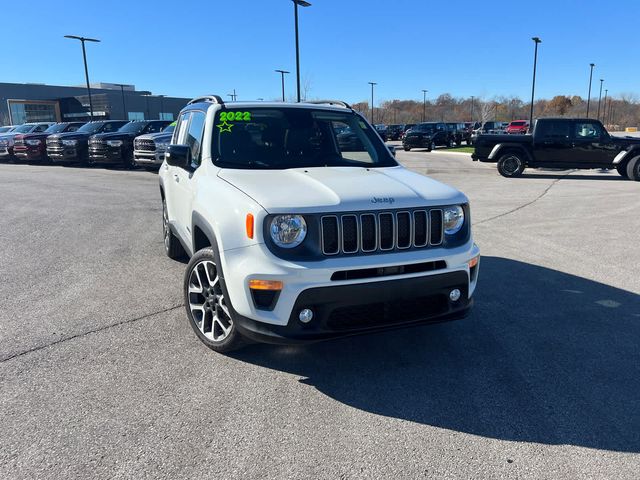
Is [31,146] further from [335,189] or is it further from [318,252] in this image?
[318,252]

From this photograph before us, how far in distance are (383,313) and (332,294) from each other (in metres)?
0.43

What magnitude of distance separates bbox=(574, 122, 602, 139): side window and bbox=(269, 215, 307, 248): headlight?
15.5 m

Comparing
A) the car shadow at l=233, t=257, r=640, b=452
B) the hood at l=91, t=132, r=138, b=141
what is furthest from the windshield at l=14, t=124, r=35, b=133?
A: the car shadow at l=233, t=257, r=640, b=452

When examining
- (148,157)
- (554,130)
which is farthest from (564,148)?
(148,157)

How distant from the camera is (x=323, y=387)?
134 inches

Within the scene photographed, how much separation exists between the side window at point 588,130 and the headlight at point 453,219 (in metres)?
14.5

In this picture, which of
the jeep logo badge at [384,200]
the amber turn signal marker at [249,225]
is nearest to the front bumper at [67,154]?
the amber turn signal marker at [249,225]

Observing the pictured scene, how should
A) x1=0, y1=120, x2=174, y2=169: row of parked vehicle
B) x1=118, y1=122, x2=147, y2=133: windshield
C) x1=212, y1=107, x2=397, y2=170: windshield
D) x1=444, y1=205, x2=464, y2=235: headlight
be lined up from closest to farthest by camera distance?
x1=444, y1=205, x2=464, y2=235: headlight
x1=212, y1=107, x2=397, y2=170: windshield
x1=0, y1=120, x2=174, y2=169: row of parked vehicle
x1=118, y1=122, x2=147, y2=133: windshield

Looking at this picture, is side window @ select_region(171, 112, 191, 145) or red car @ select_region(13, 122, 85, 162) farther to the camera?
red car @ select_region(13, 122, 85, 162)

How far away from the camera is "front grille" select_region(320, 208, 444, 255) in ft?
10.5

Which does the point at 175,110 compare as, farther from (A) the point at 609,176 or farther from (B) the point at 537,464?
(B) the point at 537,464

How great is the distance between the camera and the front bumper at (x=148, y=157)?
51.0 ft

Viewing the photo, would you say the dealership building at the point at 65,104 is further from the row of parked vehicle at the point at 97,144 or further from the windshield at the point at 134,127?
the windshield at the point at 134,127

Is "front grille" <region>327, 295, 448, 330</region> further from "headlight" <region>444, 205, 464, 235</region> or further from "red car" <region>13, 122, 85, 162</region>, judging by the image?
"red car" <region>13, 122, 85, 162</region>
